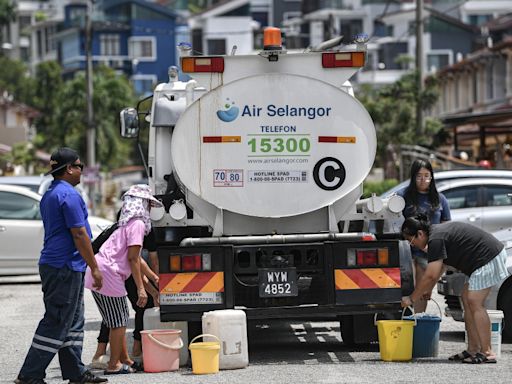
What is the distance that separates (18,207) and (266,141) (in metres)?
10.8

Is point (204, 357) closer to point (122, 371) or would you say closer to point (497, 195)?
point (122, 371)

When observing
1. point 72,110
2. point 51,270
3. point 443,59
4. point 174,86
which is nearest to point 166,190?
point 174,86

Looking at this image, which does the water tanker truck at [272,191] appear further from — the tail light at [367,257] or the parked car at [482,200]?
the parked car at [482,200]

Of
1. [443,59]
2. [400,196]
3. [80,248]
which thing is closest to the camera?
[80,248]

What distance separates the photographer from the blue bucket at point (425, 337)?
12.3 m

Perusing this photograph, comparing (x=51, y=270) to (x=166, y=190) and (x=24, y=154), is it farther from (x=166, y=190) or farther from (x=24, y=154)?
(x=24, y=154)

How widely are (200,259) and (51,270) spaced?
199 centimetres

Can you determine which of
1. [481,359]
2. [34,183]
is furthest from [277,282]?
[34,183]

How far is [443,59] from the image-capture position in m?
75.1

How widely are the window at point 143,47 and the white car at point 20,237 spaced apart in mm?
73490

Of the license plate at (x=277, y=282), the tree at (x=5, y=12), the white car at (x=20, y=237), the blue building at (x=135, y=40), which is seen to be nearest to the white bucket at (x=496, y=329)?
the license plate at (x=277, y=282)

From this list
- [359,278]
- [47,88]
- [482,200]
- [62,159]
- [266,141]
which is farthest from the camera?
[47,88]

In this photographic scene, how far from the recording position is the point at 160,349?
38.2 feet

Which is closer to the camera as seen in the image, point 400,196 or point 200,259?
point 200,259
